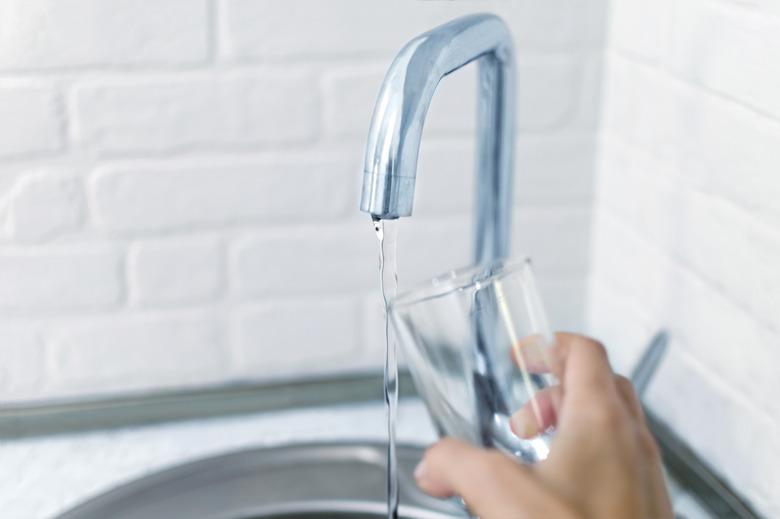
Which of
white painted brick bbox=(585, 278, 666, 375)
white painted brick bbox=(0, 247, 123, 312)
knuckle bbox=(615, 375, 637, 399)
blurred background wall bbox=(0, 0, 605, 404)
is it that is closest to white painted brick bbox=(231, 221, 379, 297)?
blurred background wall bbox=(0, 0, 605, 404)

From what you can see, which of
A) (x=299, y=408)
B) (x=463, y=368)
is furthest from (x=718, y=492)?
(x=299, y=408)

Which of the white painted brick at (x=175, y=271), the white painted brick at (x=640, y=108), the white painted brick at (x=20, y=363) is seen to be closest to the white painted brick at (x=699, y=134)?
the white painted brick at (x=640, y=108)

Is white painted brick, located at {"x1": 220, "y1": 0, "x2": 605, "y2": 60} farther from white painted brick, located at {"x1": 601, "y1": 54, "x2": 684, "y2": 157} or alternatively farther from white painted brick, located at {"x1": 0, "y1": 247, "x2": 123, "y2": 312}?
white painted brick, located at {"x1": 0, "y1": 247, "x2": 123, "y2": 312}

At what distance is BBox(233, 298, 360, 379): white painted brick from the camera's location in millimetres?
880

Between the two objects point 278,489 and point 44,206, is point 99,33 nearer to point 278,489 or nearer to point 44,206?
point 44,206

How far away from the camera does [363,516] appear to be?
767 mm

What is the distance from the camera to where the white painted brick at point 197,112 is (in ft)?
2.61

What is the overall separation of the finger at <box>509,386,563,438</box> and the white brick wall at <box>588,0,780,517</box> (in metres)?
0.17

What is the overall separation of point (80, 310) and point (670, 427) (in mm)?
489

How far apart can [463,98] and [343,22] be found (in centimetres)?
12

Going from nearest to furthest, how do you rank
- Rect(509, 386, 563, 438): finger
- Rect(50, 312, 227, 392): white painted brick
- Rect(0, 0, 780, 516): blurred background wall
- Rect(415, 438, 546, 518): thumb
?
Rect(415, 438, 546, 518): thumb → Rect(509, 386, 563, 438): finger → Rect(0, 0, 780, 516): blurred background wall → Rect(50, 312, 227, 392): white painted brick

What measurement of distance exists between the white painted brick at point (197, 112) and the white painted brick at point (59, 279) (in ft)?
0.31

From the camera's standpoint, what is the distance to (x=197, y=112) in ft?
2.66

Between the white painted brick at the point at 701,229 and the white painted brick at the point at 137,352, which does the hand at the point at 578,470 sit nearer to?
the white painted brick at the point at 701,229
